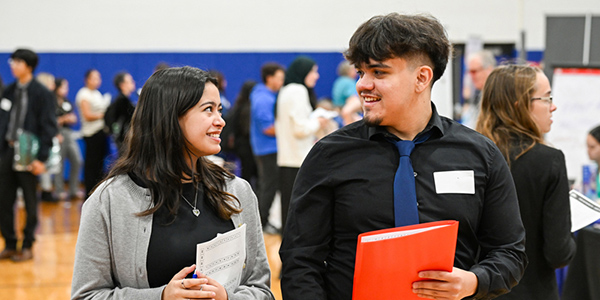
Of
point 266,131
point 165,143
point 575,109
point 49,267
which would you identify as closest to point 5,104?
point 49,267

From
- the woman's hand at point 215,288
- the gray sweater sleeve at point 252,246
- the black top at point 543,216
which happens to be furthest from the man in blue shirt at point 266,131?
the woman's hand at point 215,288

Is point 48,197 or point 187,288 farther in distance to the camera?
point 48,197

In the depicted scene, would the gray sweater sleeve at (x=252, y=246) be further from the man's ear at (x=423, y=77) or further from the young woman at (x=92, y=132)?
the young woman at (x=92, y=132)

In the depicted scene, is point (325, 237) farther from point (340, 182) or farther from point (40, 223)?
point (40, 223)

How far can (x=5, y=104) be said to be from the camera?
5270 millimetres

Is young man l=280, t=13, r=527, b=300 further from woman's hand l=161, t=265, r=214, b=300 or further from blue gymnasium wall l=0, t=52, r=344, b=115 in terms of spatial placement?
blue gymnasium wall l=0, t=52, r=344, b=115

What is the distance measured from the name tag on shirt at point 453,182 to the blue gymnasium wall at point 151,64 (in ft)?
28.5

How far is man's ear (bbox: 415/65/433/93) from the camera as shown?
162 centimetres

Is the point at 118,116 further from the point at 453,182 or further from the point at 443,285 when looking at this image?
the point at 443,285

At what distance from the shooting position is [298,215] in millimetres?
1623

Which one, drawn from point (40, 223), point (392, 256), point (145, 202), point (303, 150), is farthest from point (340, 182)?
point (40, 223)

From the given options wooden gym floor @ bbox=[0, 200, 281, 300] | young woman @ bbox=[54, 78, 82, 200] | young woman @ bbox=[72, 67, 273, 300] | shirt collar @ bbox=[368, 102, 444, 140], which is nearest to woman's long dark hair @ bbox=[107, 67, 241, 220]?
young woman @ bbox=[72, 67, 273, 300]

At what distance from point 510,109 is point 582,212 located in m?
0.57

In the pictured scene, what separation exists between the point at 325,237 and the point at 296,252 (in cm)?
9
